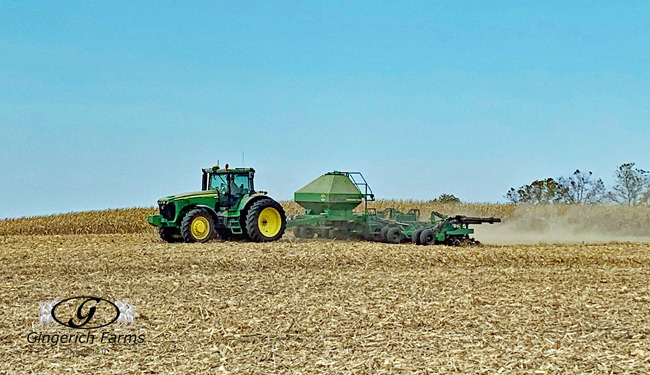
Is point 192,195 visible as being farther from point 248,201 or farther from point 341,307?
point 341,307

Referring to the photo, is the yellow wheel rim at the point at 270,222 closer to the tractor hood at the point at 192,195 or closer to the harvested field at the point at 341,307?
the harvested field at the point at 341,307

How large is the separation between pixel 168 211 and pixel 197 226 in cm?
94

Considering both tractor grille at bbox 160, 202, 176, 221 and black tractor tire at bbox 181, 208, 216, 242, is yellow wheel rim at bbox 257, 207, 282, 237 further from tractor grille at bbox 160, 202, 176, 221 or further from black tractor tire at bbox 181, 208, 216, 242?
tractor grille at bbox 160, 202, 176, 221

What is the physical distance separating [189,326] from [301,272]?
14.9ft

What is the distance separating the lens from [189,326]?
8.80 m

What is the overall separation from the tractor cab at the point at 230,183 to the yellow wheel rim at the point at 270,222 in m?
0.71

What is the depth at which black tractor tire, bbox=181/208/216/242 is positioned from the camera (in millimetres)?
17234

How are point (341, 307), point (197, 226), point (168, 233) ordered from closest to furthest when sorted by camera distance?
point (341, 307)
point (197, 226)
point (168, 233)

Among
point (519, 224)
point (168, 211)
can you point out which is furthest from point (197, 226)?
point (519, 224)

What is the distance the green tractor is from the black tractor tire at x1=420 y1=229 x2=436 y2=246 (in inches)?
137

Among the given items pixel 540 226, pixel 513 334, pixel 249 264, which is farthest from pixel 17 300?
pixel 540 226

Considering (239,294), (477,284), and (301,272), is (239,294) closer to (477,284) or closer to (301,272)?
(301,272)

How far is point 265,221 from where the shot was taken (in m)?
17.9

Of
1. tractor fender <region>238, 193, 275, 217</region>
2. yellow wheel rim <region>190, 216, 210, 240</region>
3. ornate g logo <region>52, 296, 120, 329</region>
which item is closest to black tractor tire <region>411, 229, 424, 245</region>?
tractor fender <region>238, 193, 275, 217</region>
